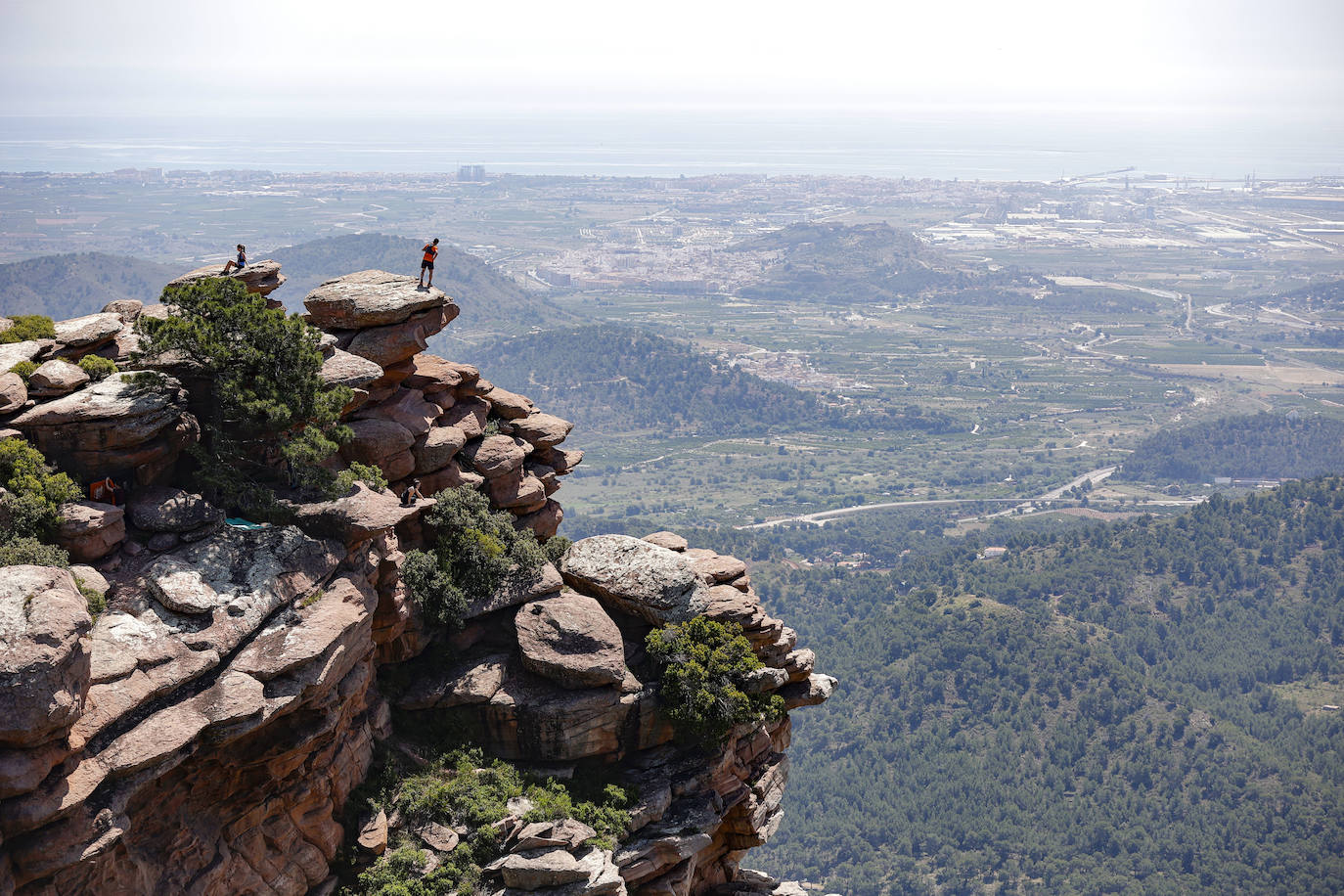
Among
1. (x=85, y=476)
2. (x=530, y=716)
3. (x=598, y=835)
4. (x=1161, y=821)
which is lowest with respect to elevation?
(x=1161, y=821)

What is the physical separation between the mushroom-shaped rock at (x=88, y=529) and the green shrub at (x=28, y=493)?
0.33m

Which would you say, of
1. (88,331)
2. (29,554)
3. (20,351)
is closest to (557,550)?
(88,331)

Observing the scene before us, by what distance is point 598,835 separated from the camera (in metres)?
41.8

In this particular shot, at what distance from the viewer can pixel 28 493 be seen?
115 ft

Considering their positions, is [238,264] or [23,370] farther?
[238,264]

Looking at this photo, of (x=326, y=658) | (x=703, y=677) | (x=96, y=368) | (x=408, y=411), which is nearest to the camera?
(x=326, y=658)

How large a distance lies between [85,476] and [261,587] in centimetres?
713

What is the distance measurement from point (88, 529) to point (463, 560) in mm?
14890

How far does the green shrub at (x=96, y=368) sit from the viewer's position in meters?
40.7

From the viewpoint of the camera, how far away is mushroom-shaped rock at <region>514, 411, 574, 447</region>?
5459cm

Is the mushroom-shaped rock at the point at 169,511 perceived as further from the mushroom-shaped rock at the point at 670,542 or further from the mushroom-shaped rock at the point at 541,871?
the mushroom-shaped rock at the point at 670,542

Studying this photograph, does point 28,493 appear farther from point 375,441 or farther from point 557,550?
point 557,550

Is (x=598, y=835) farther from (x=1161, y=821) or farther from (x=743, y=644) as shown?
(x=1161, y=821)

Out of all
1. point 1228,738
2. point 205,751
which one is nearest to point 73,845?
point 205,751
